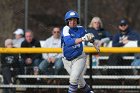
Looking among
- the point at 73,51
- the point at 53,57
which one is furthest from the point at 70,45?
the point at 53,57

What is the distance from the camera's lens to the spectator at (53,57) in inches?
533

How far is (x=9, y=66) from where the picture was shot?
13.7 m

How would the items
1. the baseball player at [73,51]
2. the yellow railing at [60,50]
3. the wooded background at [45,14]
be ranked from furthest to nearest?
1. the wooded background at [45,14]
2. the yellow railing at [60,50]
3. the baseball player at [73,51]

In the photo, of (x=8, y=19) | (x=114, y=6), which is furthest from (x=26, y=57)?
(x=114, y=6)

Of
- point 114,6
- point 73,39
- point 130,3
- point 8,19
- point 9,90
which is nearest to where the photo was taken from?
point 73,39

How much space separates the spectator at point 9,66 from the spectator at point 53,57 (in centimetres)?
52

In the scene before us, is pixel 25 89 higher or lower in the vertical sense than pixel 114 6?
lower

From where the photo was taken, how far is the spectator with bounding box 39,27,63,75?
13.5 metres

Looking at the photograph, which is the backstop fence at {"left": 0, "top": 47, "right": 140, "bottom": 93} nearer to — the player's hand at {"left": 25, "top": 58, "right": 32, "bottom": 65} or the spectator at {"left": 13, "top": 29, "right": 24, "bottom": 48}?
the player's hand at {"left": 25, "top": 58, "right": 32, "bottom": 65}

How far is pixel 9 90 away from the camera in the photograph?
13539mm

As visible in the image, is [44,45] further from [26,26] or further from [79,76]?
[79,76]

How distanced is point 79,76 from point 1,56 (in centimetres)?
227

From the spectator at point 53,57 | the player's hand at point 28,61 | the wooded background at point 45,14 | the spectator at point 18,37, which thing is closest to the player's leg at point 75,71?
the spectator at point 53,57

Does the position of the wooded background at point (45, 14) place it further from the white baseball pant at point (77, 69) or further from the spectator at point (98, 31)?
the white baseball pant at point (77, 69)
